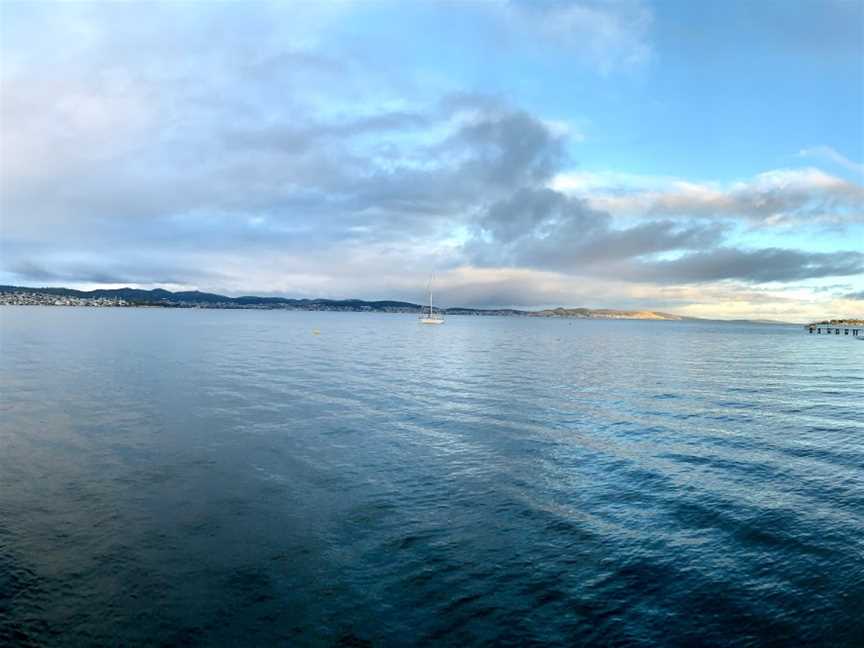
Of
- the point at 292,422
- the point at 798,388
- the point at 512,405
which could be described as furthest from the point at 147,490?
the point at 798,388

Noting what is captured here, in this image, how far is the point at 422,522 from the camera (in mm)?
20094

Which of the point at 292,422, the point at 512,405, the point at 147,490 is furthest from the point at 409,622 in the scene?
the point at 512,405

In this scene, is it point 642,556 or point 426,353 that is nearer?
point 642,556

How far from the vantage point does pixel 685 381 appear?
210 ft

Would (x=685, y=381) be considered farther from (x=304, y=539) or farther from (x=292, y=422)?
(x=304, y=539)

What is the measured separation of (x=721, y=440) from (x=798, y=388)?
32.6m

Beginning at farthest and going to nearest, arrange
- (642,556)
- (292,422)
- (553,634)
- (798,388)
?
(798,388), (292,422), (642,556), (553,634)

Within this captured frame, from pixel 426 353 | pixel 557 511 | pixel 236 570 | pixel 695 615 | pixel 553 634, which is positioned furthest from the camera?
pixel 426 353

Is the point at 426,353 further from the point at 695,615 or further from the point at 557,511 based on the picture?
the point at 695,615

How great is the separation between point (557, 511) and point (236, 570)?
12011 mm

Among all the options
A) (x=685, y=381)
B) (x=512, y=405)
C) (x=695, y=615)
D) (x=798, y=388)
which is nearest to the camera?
(x=695, y=615)

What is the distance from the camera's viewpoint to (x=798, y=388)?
58.9 meters

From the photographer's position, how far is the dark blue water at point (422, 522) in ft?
46.4

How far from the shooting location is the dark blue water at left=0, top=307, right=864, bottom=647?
1413 cm
